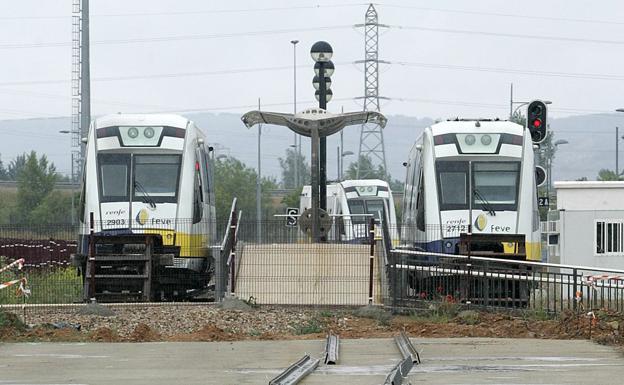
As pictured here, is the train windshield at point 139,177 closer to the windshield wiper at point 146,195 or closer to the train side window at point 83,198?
the windshield wiper at point 146,195

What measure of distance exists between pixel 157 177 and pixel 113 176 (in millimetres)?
937

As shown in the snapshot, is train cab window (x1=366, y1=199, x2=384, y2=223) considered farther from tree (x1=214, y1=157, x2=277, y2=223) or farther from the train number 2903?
tree (x1=214, y1=157, x2=277, y2=223)

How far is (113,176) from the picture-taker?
97.8 ft

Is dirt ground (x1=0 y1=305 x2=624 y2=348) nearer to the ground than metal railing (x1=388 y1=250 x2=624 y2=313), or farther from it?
nearer to the ground

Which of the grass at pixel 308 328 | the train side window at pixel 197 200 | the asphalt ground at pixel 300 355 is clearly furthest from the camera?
the train side window at pixel 197 200

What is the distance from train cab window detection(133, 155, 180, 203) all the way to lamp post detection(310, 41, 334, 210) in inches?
184

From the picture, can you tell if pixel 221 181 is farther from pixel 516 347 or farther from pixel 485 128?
pixel 516 347

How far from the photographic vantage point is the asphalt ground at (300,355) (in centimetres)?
1482

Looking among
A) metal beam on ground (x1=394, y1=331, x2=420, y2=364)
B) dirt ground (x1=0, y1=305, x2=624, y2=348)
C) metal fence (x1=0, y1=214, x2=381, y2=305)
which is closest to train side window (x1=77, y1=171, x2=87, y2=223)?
metal fence (x1=0, y1=214, x2=381, y2=305)

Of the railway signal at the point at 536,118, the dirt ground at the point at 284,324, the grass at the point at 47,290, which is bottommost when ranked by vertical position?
the dirt ground at the point at 284,324

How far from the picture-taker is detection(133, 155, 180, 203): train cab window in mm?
29812

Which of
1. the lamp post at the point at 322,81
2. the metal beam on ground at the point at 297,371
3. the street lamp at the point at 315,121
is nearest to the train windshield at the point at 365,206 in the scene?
the lamp post at the point at 322,81

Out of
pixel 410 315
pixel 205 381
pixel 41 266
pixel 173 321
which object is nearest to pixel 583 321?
pixel 410 315

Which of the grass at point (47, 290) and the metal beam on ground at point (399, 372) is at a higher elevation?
the grass at point (47, 290)
